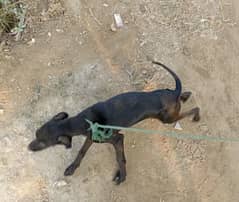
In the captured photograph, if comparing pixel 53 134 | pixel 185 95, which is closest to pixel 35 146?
pixel 53 134

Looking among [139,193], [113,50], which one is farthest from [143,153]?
[113,50]

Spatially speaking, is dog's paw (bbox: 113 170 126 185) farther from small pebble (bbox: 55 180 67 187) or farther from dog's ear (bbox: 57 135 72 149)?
dog's ear (bbox: 57 135 72 149)

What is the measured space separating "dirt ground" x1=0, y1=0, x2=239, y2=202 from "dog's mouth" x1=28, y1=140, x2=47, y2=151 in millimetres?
299

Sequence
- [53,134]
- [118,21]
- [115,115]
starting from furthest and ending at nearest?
[118,21] → [115,115] → [53,134]

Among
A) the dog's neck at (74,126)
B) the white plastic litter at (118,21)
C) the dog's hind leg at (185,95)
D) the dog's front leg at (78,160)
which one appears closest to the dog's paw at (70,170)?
the dog's front leg at (78,160)

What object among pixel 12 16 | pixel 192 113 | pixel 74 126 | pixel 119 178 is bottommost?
pixel 119 178

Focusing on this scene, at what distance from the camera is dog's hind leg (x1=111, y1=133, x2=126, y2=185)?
5535mm

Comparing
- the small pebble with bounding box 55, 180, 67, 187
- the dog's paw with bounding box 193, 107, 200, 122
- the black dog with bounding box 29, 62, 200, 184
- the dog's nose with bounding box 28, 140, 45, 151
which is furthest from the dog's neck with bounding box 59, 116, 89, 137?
the dog's paw with bounding box 193, 107, 200, 122

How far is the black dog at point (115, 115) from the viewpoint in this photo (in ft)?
17.0

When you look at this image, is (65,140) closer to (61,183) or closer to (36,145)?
(36,145)

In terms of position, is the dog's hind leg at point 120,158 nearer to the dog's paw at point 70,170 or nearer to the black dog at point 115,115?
the black dog at point 115,115

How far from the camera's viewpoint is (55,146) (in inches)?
228

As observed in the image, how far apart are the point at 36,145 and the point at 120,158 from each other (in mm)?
854

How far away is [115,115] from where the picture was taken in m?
5.28
